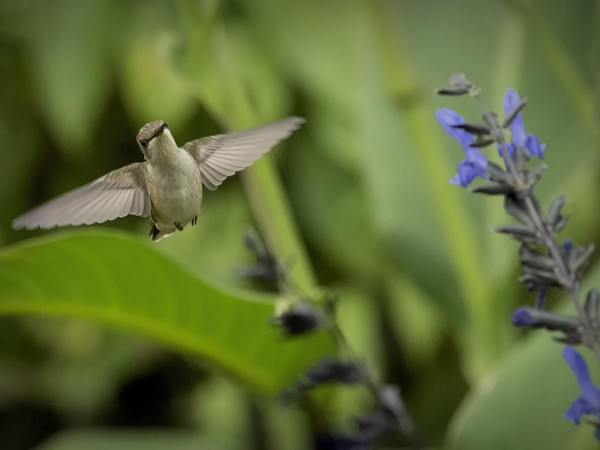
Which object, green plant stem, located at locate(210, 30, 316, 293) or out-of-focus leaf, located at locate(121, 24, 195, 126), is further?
out-of-focus leaf, located at locate(121, 24, 195, 126)

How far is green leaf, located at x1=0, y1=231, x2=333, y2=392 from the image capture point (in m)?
0.70

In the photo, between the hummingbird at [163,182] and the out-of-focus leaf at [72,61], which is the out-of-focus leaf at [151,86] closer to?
the out-of-focus leaf at [72,61]

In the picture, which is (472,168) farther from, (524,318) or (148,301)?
(148,301)

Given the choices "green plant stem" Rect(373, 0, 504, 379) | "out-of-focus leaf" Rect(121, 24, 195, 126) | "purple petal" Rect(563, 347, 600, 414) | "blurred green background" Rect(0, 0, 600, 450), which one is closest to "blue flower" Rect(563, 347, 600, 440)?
"purple petal" Rect(563, 347, 600, 414)

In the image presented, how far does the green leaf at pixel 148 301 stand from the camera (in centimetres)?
70

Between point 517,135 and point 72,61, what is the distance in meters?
0.87

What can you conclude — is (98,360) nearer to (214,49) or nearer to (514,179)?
(214,49)

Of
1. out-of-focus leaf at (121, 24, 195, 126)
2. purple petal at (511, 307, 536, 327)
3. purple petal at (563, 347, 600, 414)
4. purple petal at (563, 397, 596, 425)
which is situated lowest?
purple petal at (563, 397, 596, 425)

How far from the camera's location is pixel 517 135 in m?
0.46

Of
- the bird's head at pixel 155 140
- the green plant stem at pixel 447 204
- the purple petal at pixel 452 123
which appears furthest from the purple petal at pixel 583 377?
the green plant stem at pixel 447 204

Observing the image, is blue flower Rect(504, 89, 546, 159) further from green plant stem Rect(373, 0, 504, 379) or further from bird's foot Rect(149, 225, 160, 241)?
green plant stem Rect(373, 0, 504, 379)

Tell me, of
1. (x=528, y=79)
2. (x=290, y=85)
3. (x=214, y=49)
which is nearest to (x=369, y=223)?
(x=290, y=85)

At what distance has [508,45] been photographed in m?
1.12

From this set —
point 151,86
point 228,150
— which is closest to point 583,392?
point 228,150
